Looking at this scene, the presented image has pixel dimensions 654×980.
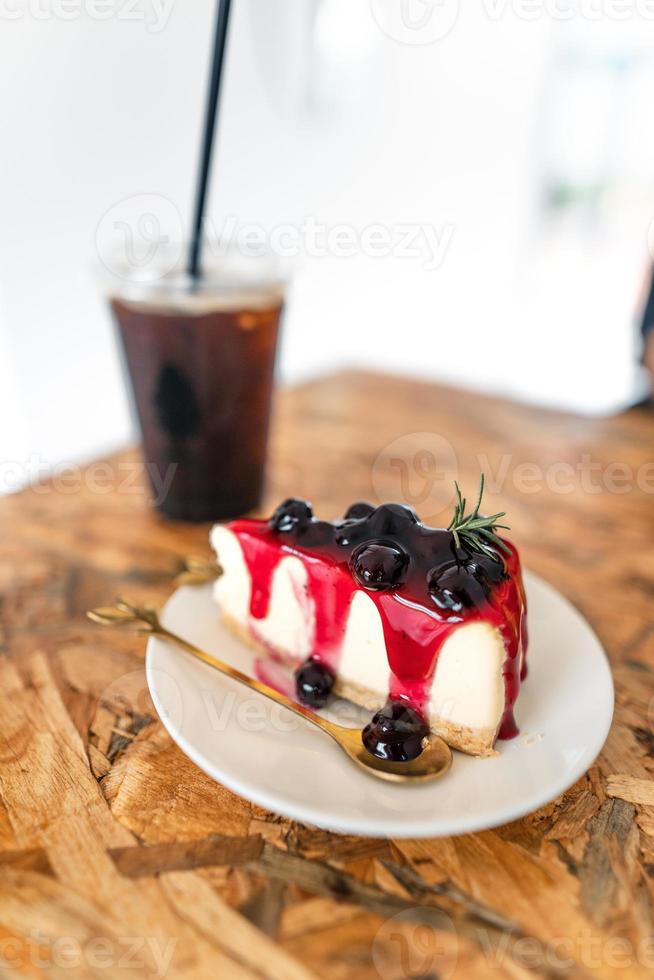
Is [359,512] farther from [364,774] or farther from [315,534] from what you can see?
[364,774]

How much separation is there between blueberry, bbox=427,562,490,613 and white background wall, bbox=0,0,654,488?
110 cm

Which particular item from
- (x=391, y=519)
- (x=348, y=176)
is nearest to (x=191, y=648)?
(x=391, y=519)

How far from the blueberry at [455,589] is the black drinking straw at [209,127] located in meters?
0.52

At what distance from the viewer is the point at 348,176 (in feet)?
9.31

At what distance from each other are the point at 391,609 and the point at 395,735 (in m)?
0.10

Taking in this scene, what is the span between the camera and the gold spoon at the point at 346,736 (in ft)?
1.92

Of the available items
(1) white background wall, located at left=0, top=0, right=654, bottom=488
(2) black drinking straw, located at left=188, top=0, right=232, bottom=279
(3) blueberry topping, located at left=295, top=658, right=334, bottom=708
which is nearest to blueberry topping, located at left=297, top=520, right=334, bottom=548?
(3) blueberry topping, located at left=295, top=658, right=334, bottom=708

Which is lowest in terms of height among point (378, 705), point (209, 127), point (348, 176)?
point (378, 705)

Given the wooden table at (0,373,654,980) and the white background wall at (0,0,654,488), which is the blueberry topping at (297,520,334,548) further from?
the white background wall at (0,0,654,488)

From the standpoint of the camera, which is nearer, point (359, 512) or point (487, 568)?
point (487, 568)

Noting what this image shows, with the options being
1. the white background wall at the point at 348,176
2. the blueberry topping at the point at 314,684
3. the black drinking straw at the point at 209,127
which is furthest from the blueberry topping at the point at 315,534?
the white background wall at the point at 348,176

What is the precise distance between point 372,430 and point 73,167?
3.24ft

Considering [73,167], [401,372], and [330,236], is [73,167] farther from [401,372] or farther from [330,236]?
[330,236]

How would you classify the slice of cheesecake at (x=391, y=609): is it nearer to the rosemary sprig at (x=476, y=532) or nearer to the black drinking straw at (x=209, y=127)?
the rosemary sprig at (x=476, y=532)
